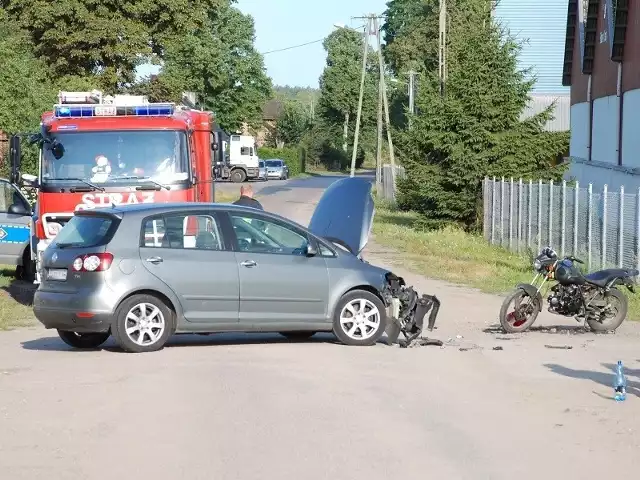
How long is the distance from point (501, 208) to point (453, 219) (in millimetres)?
4245

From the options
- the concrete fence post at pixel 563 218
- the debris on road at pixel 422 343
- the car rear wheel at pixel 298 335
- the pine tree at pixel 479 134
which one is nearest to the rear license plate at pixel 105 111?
the car rear wheel at pixel 298 335

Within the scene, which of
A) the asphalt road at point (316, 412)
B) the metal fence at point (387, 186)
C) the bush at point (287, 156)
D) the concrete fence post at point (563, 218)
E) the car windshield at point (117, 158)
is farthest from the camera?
the bush at point (287, 156)

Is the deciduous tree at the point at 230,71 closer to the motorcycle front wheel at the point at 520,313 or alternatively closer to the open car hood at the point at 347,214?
the open car hood at the point at 347,214

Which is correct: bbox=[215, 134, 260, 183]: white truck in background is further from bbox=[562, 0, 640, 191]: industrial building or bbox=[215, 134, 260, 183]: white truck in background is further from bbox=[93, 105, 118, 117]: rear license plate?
bbox=[93, 105, 118, 117]: rear license plate

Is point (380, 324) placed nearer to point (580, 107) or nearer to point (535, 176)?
point (535, 176)

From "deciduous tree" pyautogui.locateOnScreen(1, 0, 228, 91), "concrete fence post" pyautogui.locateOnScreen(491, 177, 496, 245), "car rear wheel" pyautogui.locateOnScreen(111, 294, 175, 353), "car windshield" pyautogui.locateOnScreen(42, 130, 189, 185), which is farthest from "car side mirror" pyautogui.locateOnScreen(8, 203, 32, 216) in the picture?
"deciduous tree" pyautogui.locateOnScreen(1, 0, 228, 91)

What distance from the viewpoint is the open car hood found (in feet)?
49.1

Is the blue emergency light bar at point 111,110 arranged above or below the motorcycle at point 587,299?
above

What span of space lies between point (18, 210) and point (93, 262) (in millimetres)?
8557

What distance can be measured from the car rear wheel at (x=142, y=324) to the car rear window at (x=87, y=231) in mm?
737

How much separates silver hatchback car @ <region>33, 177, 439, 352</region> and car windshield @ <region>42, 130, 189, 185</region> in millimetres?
3646

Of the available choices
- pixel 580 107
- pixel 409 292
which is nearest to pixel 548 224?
pixel 409 292

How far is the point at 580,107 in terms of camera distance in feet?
156

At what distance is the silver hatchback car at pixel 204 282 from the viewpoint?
Answer: 1288cm
